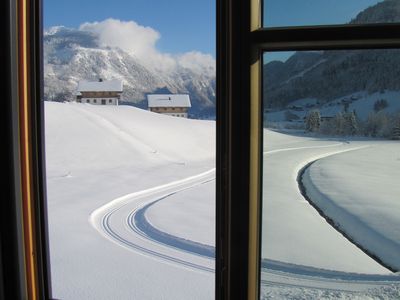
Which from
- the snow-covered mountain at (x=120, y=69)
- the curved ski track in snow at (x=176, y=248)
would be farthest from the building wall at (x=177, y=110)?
the curved ski track in snow at (x=176, y=248)

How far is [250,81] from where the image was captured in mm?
1017

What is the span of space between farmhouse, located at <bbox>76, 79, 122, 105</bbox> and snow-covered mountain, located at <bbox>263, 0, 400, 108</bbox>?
9969 millimetres

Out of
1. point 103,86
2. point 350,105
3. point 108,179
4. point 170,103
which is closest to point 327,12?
point 350,105

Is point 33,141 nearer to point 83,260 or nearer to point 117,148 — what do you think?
point 83,260

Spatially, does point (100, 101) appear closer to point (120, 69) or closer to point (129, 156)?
point (120, 69)

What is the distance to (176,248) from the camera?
97.4 inches

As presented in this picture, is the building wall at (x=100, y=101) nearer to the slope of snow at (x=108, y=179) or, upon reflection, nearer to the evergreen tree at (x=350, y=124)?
the slope of snow at (x=108, y=179)

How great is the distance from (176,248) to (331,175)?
5.06ft

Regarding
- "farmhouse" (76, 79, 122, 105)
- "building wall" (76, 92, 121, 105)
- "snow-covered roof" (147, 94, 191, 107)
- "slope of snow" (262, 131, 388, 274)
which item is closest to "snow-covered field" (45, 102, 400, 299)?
"slope of snow" (262, 131, 388, 274)

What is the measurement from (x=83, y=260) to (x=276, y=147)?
54.6 inches

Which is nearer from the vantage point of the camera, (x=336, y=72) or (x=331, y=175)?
(x=336, y=72)

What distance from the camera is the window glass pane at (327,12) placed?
3.22 ft

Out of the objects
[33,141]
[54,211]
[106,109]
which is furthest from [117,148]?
[33,141]

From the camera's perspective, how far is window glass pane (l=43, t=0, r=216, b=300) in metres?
1.70
